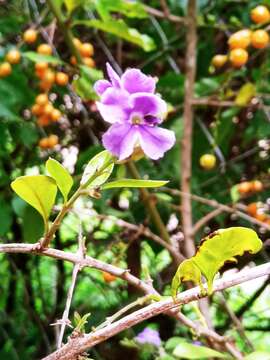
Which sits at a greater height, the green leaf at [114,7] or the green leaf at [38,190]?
the green leaf at [114,7]

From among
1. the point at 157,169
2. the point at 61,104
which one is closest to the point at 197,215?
the point at 157,169

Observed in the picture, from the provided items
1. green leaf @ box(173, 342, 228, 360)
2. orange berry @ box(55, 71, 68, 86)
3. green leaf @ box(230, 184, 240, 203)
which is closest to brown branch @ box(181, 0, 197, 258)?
green leaf @ box(230, 184, 240, 203)

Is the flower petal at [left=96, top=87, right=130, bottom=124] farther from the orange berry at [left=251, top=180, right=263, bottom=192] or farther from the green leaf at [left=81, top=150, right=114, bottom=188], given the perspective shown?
the orange berry at [left=251, top=180, right=263, bottom=192]

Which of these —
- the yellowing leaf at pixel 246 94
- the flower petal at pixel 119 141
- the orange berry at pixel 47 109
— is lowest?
the flower petal at pixel 119 141

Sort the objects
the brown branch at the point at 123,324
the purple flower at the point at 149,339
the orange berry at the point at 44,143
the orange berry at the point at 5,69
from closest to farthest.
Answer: the brown branch at the point at 123,324
the purple flower at the point at 149,339
the orange berry at the point at 5,69
the orange berry at the point at 44,143

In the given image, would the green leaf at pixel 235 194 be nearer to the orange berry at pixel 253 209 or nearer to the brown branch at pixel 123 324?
the orange berry at pixel 253 209

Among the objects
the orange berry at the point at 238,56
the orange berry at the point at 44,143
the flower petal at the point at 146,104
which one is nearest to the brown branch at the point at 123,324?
the flower petal at the point at 146,104

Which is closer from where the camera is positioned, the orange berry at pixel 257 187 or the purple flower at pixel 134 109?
the purple flower at pixel 134 109
